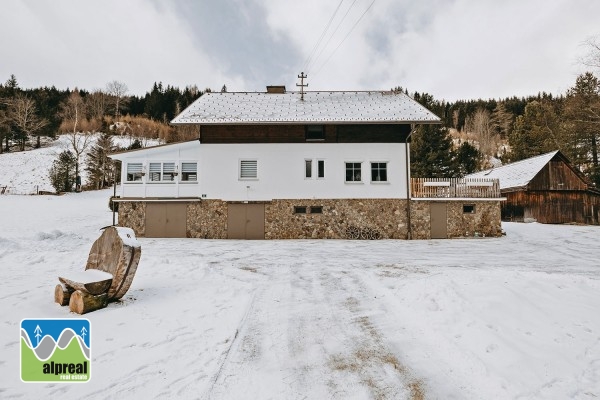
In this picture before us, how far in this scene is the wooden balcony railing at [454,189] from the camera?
18.4 m

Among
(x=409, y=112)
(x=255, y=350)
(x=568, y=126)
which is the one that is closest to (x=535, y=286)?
(x=255, y=350)

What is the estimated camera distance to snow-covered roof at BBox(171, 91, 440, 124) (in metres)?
18.0

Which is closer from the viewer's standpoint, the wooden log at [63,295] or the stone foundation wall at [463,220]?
the wooden log at [63,295]

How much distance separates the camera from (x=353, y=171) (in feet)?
60.8

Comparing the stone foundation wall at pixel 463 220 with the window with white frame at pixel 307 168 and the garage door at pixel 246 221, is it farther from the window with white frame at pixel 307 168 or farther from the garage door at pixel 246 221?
the garage door at pixel 246 221

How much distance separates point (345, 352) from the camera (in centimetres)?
400

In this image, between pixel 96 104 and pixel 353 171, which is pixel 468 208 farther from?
pixel 96 104

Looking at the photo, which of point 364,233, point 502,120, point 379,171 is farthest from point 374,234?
point 502,120

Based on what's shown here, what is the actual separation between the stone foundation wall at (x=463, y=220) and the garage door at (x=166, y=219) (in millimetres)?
14331

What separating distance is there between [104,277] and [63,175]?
39870 millimetres

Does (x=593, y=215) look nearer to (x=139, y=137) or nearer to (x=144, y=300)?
(x=144, y=300)

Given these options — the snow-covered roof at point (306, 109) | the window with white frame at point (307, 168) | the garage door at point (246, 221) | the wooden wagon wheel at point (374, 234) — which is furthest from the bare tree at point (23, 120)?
the wooden wagon wheel at point (374, 234)

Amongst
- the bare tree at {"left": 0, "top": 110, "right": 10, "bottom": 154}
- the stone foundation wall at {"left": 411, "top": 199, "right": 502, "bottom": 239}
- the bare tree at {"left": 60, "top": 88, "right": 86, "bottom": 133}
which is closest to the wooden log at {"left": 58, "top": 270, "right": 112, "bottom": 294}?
the stone foundation wall at {"left": 411, "top": 199, "right": 502, "bottom": 239}

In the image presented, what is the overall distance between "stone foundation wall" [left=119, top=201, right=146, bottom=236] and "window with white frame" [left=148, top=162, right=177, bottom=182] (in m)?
1.83
